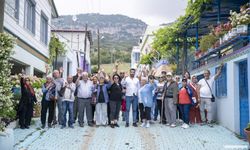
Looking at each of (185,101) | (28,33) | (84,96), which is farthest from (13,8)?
(185,101)

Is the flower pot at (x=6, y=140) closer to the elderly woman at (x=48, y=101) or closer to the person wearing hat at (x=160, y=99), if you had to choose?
the elderly woman at (x=48, y=101)

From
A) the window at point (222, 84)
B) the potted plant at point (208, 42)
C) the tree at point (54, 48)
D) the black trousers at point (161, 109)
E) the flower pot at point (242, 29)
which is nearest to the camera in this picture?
the flower pot at point (242, 29)

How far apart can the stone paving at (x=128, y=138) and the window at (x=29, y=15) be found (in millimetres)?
7007

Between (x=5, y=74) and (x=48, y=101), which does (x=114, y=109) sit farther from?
(x=5, y=74)

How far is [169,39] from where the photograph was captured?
75.3 ft

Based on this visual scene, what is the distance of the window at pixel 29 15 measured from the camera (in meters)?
18.0

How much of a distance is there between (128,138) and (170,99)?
2818 millimetres

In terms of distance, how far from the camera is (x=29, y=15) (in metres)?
18.8

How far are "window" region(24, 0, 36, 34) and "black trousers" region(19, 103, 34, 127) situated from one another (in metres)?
6.30

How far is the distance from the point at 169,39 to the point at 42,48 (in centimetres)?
735

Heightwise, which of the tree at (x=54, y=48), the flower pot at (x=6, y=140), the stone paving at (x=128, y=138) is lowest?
the stone paving at (x=128, y=138)

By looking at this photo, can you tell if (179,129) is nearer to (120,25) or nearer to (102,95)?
(102,95)

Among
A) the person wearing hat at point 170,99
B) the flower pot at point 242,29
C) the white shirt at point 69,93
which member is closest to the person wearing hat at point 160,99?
the person wearing hat at point 170,99

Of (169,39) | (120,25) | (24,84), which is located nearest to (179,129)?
Result: (24,84)
